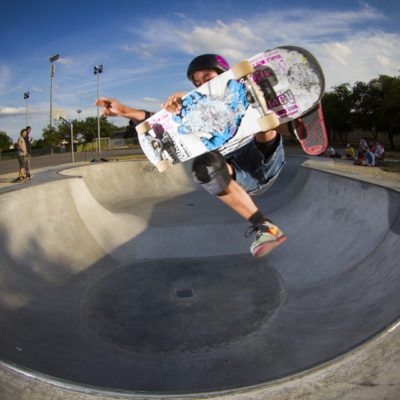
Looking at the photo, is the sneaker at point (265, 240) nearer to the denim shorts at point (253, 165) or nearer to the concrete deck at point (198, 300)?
the denim shorts at point (253, 165)

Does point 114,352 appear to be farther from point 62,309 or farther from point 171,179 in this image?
point 171,179

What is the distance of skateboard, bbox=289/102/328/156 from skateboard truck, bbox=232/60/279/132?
0.36 m

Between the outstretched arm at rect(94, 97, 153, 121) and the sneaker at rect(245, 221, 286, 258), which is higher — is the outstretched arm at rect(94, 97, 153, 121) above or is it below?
above

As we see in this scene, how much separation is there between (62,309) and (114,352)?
1237mm

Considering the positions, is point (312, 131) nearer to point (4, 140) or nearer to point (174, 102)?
point (174, 102)

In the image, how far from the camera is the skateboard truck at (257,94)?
296cm

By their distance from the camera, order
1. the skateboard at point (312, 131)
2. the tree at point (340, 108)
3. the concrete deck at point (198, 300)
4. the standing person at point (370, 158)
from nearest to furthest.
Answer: the concrete deck at point (198, 300), the skateboard at point (312, 131), the standing person at point (370, 158), the tree at point (340, 108)

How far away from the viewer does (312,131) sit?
3195 millimetres

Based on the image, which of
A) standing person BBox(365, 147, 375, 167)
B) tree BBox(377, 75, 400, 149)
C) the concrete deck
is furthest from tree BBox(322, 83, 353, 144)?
the concrete deck

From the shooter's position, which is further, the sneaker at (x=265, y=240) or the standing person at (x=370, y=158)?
the standing person at (x=370, y=158)

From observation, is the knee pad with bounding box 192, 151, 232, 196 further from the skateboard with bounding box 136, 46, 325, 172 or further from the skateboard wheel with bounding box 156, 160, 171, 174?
the skateboard wheel with bounding box 156, 160, 171, 174

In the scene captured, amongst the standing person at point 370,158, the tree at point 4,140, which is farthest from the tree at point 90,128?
the standing person at point 370,158

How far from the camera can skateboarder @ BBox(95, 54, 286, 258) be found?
3201mm

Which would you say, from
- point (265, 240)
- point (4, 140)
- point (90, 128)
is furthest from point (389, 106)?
point (4, 140)
